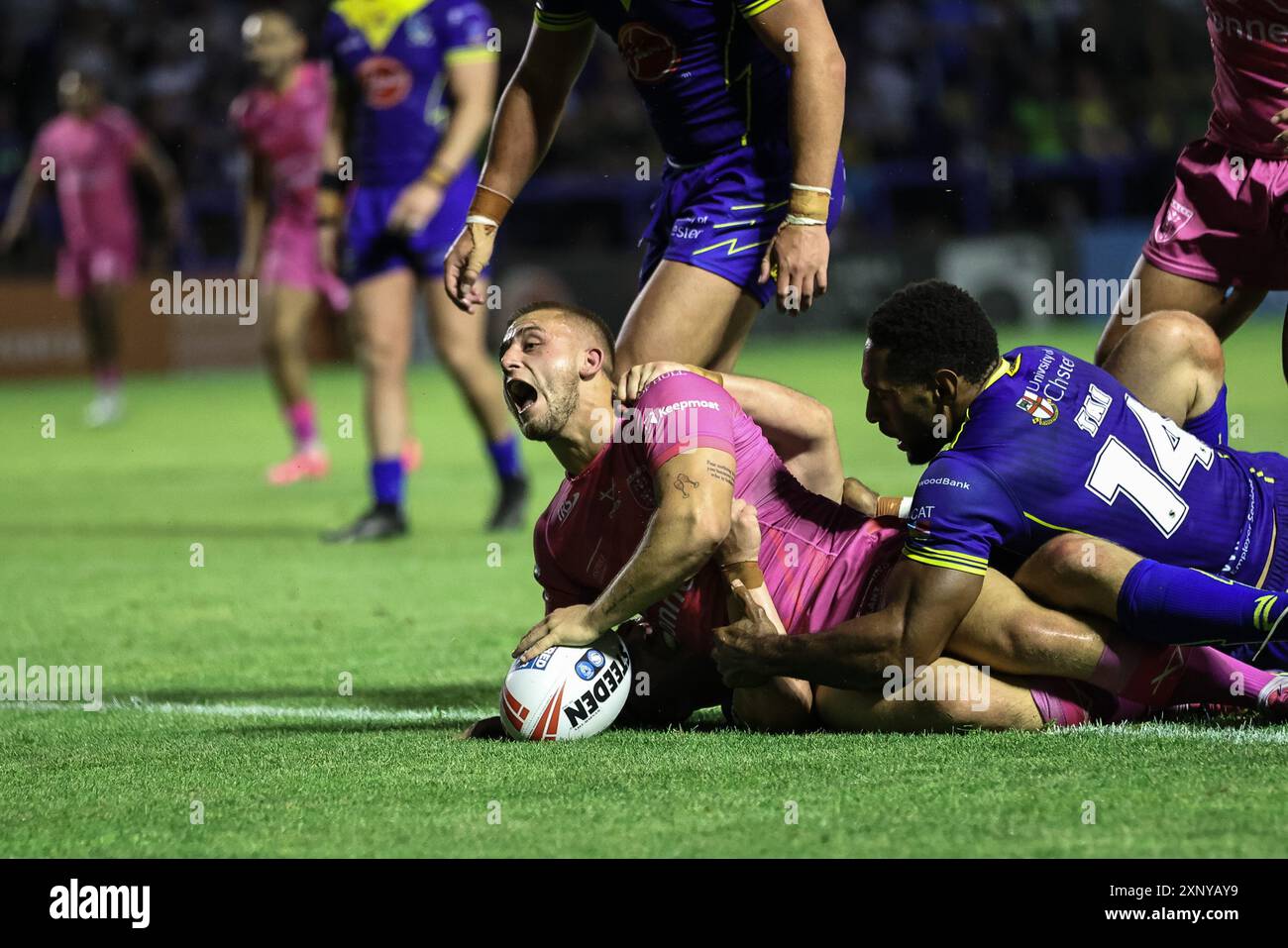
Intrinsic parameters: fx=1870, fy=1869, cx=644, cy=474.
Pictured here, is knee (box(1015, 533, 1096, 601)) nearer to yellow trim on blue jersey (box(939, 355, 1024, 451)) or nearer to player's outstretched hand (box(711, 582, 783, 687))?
yellow trim on blue jersey (box(939, 355, 1024, 451))

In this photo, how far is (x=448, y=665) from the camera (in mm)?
6004

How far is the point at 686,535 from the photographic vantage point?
14.3ft

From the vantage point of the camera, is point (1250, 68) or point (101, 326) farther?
point (101, 326)

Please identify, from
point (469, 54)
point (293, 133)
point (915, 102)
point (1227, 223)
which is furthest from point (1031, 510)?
point (915, 102)

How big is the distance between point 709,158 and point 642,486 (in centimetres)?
123

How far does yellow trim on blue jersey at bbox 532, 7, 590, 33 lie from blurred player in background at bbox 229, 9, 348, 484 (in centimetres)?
652

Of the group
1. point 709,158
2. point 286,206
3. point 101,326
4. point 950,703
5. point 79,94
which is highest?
point 79,94

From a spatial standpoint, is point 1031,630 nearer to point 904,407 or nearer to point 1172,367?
point 904,407

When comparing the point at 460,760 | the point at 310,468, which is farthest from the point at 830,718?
the point at 310,468

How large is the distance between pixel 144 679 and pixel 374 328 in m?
3.90

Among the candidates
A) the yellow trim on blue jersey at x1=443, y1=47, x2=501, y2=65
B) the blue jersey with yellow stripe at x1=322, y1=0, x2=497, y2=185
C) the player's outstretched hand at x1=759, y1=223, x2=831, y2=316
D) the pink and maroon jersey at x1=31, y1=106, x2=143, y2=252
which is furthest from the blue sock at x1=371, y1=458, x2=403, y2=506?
the pink and maroon jersey at x1=31, y1=106, x2=143, y2=252

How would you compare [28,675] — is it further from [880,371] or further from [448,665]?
[880,371]

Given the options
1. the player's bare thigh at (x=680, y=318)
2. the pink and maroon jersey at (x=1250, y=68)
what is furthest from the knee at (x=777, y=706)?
the pink and maroon jersey at (x=1250, y=68)

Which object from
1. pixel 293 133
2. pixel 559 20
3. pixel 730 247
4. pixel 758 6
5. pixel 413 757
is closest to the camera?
pixel 413 757
